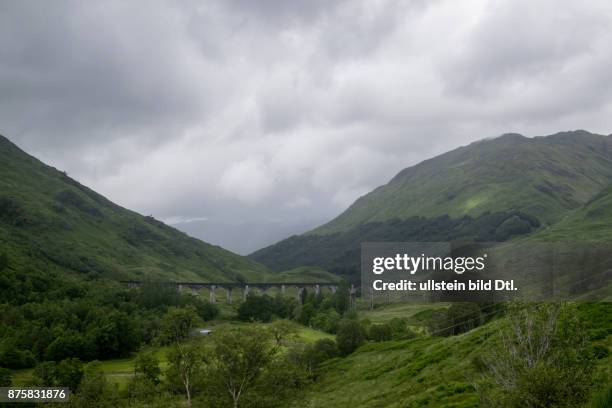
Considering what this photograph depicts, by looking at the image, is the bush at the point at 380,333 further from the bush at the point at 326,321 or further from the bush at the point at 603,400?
the bush at the point at 603,400

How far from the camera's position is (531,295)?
69.6 meters

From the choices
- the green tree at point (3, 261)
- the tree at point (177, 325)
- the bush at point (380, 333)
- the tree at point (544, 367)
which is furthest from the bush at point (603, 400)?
the green tree at point (3, 261)

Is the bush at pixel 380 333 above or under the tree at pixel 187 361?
under

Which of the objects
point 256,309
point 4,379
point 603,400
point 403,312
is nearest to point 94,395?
point 4,379

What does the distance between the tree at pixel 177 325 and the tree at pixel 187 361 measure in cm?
172

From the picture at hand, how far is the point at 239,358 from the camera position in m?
55.2

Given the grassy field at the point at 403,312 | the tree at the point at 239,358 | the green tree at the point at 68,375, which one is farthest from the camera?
the grassy field at the point at 403,312

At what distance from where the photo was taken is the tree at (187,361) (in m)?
57.8

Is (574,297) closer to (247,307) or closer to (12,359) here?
(12,359)

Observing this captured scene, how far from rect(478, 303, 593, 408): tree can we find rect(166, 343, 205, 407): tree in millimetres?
41303

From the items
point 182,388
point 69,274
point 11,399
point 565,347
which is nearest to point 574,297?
point 565,347

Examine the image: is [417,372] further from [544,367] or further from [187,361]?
[544,367]

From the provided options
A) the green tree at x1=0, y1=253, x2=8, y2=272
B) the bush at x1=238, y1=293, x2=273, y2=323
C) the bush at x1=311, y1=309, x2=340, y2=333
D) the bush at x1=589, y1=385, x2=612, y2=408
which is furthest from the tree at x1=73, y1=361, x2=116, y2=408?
the green tree at x1=0, y1=253, x2=8, y2=272

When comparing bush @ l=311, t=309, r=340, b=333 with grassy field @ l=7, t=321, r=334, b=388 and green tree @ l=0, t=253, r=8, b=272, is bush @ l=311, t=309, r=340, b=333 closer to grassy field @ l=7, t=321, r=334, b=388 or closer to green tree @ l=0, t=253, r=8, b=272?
grassy field @ l=7, t=321, r=334, b=388
